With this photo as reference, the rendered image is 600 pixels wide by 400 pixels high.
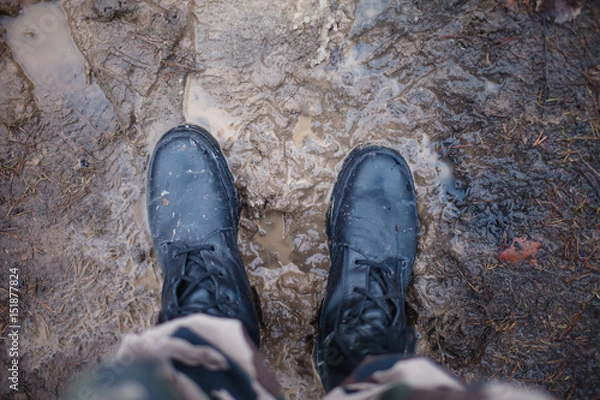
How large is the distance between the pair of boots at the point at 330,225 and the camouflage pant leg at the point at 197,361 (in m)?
0.63

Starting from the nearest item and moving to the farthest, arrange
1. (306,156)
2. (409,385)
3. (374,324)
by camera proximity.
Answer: (409,385) < (374,324) < (306,156)

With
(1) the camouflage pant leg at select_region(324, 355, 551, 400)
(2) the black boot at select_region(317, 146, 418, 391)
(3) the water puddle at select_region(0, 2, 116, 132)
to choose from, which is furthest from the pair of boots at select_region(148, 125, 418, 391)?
(1) the camouflage pant leg at select_region(324, 355, 551, 400)

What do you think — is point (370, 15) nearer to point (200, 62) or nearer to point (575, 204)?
point (200, 62)

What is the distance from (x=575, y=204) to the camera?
6.17 feet

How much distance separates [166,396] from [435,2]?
81.2 inches

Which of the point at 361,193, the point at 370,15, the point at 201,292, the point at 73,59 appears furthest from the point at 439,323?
the point at 73,59

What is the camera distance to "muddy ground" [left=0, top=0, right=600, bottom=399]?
74.2 inches

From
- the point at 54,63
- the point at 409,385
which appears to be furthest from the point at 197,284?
the point at 54,63

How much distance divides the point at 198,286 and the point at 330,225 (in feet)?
2.44

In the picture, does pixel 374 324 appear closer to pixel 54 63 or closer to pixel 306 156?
pixel 306 156

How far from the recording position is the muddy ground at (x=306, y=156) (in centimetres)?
189

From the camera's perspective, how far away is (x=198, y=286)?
183 centimetres

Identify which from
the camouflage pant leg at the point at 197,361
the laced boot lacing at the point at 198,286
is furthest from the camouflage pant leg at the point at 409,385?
the laced boot lacing at the point at 198,286

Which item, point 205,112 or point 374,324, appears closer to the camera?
point 374,324
